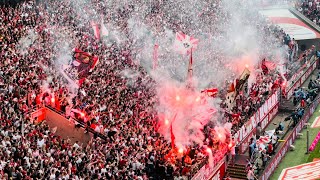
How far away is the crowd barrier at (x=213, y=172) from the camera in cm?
2605

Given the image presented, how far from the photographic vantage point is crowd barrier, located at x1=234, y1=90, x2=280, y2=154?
3103 centimetres

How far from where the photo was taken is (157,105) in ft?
106

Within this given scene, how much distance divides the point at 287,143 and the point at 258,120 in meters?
2.15

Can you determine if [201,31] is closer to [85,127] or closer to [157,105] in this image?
[157,105]

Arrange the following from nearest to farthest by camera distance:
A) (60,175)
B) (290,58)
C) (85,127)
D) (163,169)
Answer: (60,175) → (163,169) → (85,127) → (290,58)

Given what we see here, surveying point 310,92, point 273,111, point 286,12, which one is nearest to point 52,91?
point 273,111

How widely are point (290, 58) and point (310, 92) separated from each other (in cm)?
561

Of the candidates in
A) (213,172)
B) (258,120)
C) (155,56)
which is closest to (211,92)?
(258,120)

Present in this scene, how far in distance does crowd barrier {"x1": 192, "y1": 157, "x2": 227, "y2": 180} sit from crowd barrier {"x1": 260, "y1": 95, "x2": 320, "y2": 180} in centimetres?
171

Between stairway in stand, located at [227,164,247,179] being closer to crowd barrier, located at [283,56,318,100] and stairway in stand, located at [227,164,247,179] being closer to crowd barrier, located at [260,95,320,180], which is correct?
crowd barrier, located at [260,95,320,180]

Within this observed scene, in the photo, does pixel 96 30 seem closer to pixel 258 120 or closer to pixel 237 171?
pixel 258 120

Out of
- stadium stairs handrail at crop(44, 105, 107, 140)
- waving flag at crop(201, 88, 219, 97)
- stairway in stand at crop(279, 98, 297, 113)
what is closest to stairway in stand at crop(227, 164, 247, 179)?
waving flag at crop(201, 88, 219, 97)

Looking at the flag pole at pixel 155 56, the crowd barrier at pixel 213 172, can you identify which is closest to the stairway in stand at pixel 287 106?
the flag pole at pixel 155 56

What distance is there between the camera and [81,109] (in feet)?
95.6
